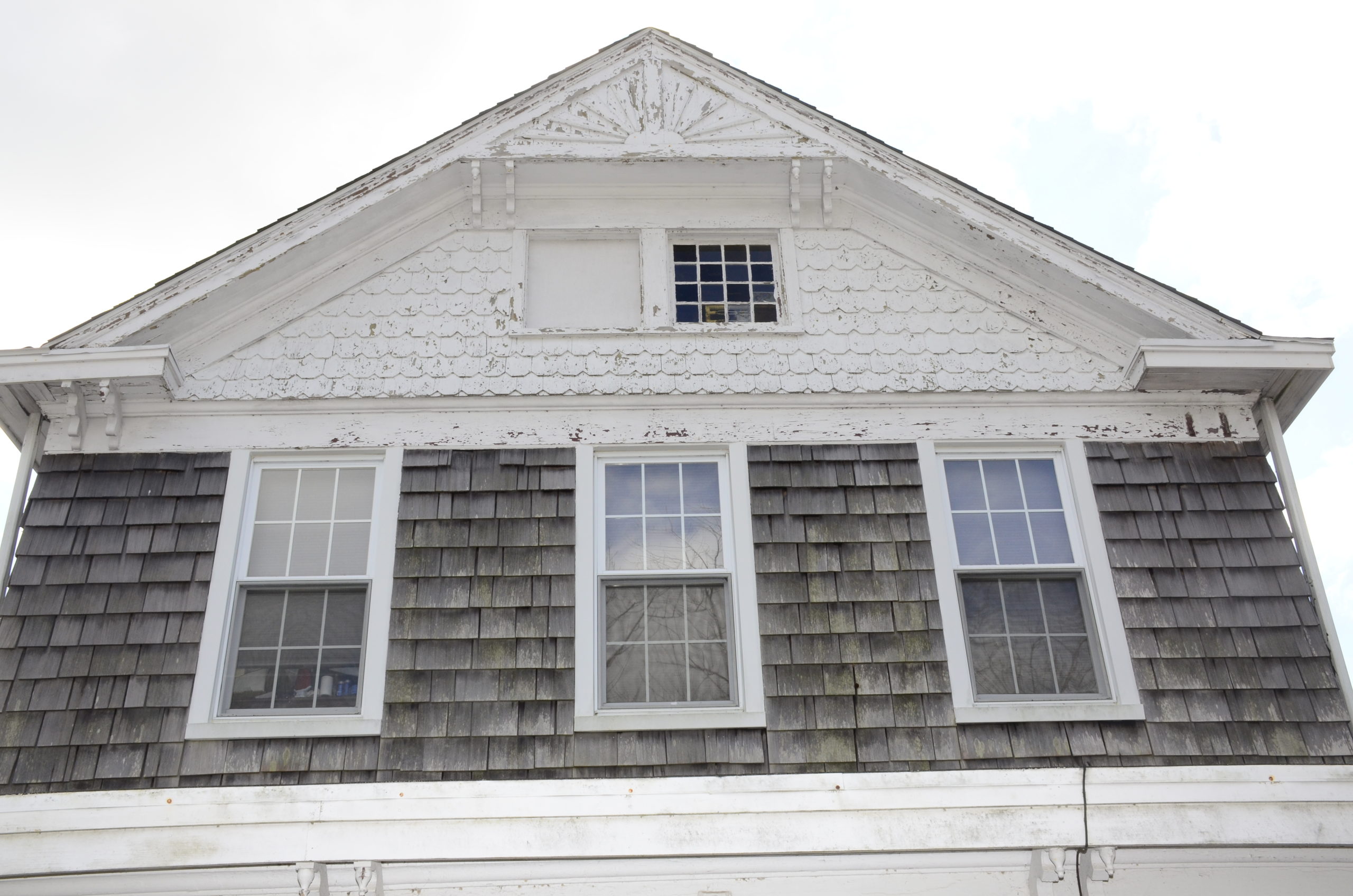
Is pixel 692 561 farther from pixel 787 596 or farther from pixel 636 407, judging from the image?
pixel 636 407

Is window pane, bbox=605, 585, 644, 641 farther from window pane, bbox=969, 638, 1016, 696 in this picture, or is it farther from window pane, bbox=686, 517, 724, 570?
window pane, bbox=969, 638, 1016, 696

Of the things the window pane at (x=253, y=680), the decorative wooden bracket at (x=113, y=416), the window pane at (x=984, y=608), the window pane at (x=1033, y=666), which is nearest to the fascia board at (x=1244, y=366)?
the window pane at (x=984, y=608)

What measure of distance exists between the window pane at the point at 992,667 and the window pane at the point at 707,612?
1.59 meters

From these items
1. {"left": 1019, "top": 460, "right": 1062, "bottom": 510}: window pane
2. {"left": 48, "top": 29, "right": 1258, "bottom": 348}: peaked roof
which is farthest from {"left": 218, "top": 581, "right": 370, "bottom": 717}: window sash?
{"left": 1019, "top": 460, "right": 1062, "bottom": 510}: window pane

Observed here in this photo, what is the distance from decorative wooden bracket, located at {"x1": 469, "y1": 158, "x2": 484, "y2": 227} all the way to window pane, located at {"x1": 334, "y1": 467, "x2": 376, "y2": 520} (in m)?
2.16

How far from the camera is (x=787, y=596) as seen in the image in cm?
691

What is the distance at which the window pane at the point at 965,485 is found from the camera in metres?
7.41

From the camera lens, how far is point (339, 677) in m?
6.79

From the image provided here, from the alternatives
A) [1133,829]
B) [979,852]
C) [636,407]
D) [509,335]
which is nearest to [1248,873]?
[1133,829]

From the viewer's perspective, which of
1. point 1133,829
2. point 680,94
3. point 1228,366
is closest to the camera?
point 1133,829

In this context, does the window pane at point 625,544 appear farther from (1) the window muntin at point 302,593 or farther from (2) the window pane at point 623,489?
(1) the window muntin at point 302,593

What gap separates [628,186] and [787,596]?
349 centimetres

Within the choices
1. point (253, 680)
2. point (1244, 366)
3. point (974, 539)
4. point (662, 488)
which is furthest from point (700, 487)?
point (1244, 366)

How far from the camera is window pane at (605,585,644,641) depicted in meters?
6.94
